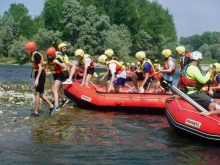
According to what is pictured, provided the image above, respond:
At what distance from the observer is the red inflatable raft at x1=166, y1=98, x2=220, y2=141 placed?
6691 millimetres

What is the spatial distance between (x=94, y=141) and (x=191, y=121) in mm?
1811

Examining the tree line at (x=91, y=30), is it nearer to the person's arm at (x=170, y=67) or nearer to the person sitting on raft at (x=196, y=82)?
the person's arm at (x=170, y=67)

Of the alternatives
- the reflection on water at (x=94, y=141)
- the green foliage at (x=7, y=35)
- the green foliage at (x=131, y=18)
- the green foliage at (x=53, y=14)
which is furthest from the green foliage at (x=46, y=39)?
the reflection on water at (x=94, y=141)

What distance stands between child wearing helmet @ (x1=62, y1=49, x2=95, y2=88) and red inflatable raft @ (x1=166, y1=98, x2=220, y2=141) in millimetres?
3908

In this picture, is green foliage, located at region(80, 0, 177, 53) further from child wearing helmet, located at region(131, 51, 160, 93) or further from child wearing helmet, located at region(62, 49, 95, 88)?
child wearing helmet, located at region(62, 49, 95, 88)

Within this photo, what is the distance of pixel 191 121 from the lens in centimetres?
702

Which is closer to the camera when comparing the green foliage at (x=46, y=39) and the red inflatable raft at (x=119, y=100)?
the red inflatable raft at (x=119, y=100)

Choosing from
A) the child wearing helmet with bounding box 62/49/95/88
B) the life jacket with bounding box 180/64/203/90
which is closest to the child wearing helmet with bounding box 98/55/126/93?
the child wearing helmet with bounding box 62/49/95/88

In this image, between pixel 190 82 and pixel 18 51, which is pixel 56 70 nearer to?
pixel 190 82

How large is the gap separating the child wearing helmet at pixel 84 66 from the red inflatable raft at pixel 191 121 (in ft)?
12.8

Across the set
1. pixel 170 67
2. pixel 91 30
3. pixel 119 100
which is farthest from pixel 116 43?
pixel 119 100

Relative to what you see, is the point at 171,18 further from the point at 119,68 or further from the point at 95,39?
the point at 119,68

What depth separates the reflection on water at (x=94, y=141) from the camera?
5973mm

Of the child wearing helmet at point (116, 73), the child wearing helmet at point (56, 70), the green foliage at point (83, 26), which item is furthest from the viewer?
the green foliage at point (83, 26)
